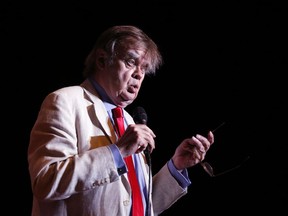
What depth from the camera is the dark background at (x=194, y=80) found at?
8.95 ft

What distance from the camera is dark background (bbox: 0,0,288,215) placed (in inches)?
107

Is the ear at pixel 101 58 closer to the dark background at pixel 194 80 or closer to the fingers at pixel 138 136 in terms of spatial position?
the fingers at pixel 138 136

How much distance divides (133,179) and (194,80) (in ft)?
5.59

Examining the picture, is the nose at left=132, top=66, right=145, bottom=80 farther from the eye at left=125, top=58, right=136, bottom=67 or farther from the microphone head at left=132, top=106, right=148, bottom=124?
the microphone head at left=132, top=106, right=148, bottom=124

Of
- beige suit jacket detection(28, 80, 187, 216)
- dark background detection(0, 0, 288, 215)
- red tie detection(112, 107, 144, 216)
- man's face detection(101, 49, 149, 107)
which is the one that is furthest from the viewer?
dark background detection(0, 0, 288, 215)

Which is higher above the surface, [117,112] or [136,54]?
[136,54]

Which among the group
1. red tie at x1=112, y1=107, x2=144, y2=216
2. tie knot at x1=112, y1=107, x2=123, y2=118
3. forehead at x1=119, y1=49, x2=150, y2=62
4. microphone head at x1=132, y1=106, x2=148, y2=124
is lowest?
red tie at x1=112, y1=107, x2=144, y2=216

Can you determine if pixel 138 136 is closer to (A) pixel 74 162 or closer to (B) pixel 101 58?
(A) pixel 74 162

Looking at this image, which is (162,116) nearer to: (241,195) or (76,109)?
(241,195)

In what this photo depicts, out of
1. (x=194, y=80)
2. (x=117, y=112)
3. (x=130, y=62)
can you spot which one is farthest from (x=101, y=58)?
(x=194, y=80)

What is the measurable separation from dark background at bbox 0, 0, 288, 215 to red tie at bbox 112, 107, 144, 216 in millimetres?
1178

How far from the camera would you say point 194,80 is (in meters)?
3.13

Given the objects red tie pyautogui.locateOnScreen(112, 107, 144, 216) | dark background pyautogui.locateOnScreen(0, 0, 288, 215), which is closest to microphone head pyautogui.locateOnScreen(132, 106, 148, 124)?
red tie pyautogui.locateOnScreen(112, 107, 144, 216)

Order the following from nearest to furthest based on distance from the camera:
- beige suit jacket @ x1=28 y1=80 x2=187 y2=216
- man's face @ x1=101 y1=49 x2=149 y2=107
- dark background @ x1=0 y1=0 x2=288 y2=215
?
beige suit jacket @ x1=28 y1=80 x2=187 y2=216 → man's face @ x1=101 y1=49 x2=149 y2=107 → dark background @ x1=0 y1=0 x2=288 y2=215
